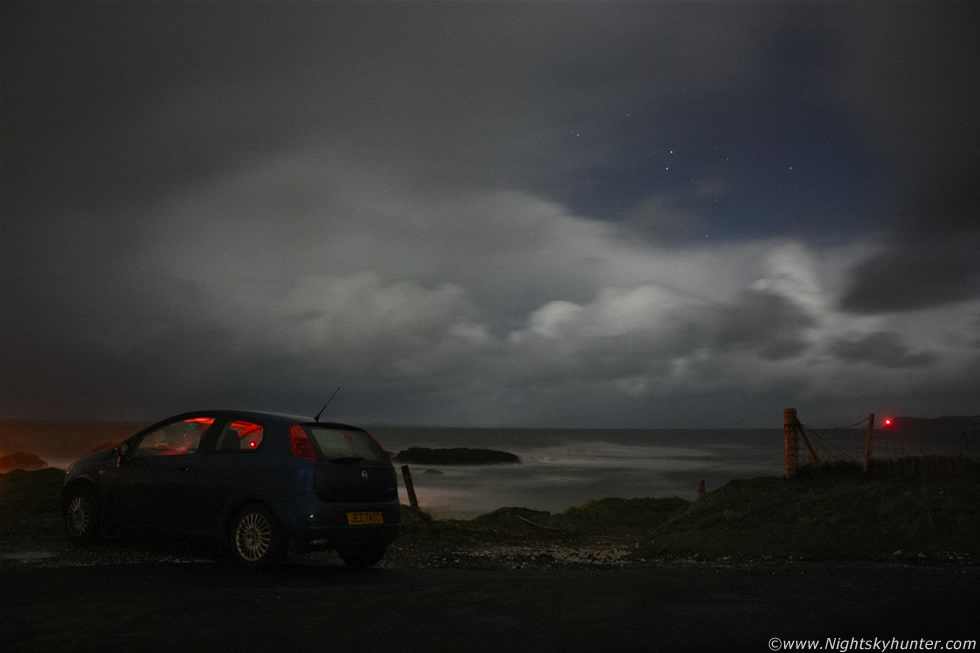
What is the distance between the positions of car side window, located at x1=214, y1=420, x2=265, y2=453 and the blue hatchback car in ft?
0.04

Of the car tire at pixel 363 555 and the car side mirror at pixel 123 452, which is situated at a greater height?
the car side mirror at pixel 123 452

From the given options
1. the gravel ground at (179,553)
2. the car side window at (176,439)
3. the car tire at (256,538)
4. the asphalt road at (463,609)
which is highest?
the car side window at (176,439)

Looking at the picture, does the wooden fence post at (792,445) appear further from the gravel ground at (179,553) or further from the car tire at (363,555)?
the car tire at (363,555)

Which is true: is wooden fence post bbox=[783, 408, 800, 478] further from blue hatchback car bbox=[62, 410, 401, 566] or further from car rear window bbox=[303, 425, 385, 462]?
car rear window bbox=[303, 425, 385, 462]

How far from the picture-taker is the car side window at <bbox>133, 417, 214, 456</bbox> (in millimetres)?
9656

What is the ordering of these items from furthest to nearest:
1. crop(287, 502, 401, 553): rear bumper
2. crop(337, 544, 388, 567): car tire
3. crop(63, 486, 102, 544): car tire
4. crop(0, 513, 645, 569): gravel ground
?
crop(63, 486, 102, 544): car tire < crop(337, 544, 388, 567): car tire < crop(0, 513, 645, 569): gravel ground < crop(287, 502, 401, 553): rear bumper

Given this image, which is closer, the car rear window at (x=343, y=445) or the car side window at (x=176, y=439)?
the car rear window at (x=343, y=445)

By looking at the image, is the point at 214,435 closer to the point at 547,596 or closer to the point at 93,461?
the point at 93,461

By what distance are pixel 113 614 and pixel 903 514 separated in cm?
1257

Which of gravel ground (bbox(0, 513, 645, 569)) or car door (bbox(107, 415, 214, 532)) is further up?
car door (bbox(107, 415, 214, 532))

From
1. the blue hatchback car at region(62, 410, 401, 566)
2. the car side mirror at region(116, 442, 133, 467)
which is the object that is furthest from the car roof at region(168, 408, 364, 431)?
the car side mirror at region(116, 442, 133, 467)

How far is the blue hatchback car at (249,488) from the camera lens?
877 cm

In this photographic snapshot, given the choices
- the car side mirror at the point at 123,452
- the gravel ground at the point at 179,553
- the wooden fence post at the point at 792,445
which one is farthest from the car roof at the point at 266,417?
the wooden fence post at the point at 792,445

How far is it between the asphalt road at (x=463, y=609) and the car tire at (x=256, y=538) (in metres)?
0.24
